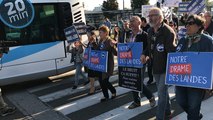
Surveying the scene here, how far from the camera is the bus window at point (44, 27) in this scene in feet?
29.2

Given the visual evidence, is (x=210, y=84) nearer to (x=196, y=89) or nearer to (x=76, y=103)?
(x=196, y=89)

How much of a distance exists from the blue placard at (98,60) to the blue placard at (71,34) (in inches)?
61.8

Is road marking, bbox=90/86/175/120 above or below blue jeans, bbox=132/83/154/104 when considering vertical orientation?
A: below

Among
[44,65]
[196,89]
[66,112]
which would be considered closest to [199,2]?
[44,65]

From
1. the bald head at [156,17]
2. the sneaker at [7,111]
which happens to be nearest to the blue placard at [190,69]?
the bald head at [156,17]

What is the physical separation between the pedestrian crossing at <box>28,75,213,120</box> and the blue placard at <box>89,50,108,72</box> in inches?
32.2

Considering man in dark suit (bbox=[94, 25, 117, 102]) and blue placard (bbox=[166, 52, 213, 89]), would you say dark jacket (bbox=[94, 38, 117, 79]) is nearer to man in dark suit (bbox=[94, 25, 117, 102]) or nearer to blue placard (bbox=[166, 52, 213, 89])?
man in dark suit (bbox=[94, 25, 117, 102])

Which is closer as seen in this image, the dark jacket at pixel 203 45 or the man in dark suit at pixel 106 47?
the dark jacket at pixel 203 45

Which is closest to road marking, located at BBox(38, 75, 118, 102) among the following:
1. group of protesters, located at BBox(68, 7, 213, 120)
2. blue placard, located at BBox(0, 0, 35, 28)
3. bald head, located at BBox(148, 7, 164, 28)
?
group of protesters, located at BBox(68, 7, 213, 120)

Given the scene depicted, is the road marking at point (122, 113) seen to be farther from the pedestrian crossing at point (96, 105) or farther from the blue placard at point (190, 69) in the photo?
the blue placard at point (190, 69)

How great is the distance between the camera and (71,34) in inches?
363

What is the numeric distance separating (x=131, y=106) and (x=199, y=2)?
5.91 metres

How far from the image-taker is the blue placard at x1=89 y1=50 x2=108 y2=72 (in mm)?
7250

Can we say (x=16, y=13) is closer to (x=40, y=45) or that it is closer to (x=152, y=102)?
(x=40, y=45)
